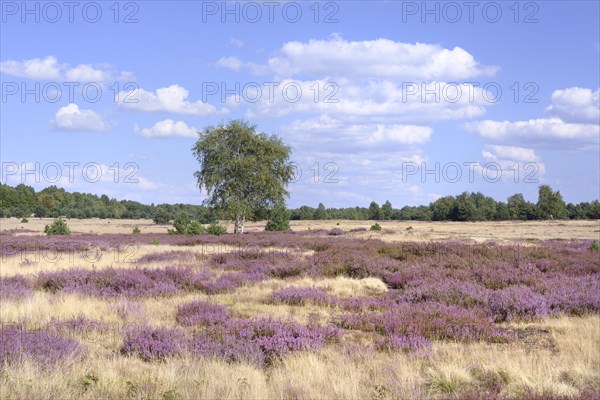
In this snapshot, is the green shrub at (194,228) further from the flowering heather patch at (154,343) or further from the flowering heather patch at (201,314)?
the flowering heather patch at (154,343)

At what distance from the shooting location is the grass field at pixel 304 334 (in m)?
5.59

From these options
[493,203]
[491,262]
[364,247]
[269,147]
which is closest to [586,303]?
[491,262]

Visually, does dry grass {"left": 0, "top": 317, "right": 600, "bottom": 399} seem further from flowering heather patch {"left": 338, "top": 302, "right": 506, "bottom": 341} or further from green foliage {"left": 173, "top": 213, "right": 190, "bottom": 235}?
green foliage {"left": 173, "top": 213, "right": 190, "bottom": 235}

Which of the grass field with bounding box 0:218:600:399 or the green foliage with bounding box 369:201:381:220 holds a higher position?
the green foliage with bounding box 369:201:381:220

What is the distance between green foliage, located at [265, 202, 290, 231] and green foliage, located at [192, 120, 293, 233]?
1351mm

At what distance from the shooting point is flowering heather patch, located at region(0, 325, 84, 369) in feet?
20.7

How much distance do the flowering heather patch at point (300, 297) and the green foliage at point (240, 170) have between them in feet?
118

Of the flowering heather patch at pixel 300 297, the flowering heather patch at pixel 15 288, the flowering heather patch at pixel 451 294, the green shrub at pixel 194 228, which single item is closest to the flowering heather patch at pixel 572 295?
the flowering heather patch at pixel 451 294

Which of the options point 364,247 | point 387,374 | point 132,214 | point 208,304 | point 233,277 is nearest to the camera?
point 387,374

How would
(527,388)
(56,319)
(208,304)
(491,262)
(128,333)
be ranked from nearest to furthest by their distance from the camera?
1. (527,388)
2. (128,333)
3. (56,319)
4. (208,304)
5. (491,262)

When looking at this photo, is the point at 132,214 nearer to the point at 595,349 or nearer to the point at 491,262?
the point at 491,262

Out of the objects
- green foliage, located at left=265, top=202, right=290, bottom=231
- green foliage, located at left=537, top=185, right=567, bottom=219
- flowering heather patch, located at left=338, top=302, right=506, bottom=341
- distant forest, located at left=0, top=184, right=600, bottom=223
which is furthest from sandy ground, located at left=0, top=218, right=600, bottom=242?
green foliage, located at left=537, top=185, right=567, bottom=219

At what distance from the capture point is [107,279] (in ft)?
45.7

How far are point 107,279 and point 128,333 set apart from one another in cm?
643
